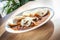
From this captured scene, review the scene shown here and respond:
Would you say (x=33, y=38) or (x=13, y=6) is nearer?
(x=33, y=38)

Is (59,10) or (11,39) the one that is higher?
(59,10)

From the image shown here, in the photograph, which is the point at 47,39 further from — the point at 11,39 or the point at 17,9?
the point at 17,9

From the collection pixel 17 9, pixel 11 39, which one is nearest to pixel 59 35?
pixel 11 39
